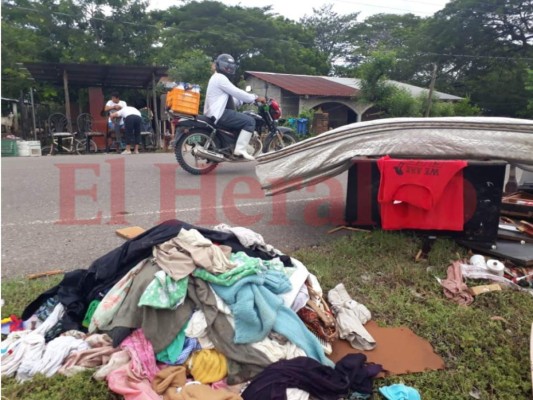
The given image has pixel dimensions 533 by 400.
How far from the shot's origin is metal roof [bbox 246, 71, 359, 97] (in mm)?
22641

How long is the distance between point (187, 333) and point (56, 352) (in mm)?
690

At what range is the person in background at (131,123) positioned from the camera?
448 inches

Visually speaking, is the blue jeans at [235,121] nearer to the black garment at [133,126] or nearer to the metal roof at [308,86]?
the black garment at [133,126]

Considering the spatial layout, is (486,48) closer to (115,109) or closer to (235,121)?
(115,109)

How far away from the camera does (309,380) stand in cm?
196

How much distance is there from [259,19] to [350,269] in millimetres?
31404

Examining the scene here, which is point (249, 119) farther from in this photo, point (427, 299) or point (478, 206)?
point (427, 299)

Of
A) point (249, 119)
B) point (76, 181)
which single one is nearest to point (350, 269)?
point (249, 119)

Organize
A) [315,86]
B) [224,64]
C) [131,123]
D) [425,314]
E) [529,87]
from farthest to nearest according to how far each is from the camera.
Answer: [315,86], [529,87], [131,123], [224,64], [425,314]

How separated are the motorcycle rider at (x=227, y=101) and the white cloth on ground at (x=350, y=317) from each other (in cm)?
424

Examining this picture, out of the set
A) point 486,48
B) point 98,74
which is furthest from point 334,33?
point 98,74

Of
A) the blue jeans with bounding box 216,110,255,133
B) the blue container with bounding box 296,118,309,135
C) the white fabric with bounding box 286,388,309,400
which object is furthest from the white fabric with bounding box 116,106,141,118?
the white fabric with bounding box 286,388,309,400

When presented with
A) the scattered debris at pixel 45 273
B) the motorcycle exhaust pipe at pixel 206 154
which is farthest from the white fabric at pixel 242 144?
the scattered debris at pixel 45 273

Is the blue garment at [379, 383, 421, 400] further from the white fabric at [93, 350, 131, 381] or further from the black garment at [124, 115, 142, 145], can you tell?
the black garment at [124, 115, 142, 145]
